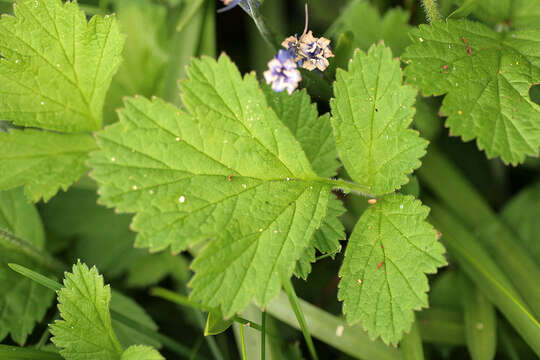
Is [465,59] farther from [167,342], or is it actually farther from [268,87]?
[167,342]

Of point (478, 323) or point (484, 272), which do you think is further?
point (478, 323)

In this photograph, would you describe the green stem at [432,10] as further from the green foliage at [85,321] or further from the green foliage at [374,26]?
the green foliage at [85,321]

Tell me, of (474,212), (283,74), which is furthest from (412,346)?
(283,74)

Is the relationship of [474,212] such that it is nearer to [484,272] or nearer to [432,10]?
[484,272]

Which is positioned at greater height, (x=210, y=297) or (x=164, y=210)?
(x=164, y=210)

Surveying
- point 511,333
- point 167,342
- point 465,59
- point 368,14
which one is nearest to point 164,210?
point 167,342

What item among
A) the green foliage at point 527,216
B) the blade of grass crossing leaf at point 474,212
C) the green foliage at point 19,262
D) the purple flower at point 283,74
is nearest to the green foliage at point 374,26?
the blade of grass crossing leaf at point 474,212

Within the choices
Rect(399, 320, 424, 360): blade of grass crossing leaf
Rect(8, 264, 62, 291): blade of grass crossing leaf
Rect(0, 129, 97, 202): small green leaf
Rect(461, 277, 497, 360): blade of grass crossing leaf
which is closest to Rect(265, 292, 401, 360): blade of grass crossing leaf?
Rect(399, 320, 424, 360): blade of grass crossing leaf
